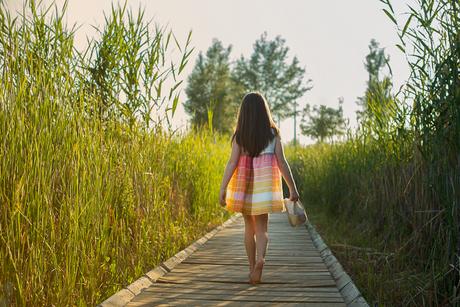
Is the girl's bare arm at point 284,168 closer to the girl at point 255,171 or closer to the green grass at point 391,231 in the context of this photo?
the girl at point 255,171

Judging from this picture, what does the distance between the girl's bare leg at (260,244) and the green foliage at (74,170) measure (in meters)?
0.91

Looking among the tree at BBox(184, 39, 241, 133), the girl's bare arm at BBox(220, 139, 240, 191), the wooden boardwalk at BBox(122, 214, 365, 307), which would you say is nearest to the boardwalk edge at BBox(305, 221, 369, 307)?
the wooden boardwalk at BBox(122, 214, 365, 307)

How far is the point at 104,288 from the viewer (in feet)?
11.0

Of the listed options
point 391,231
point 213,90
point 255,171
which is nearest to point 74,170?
point 255,171

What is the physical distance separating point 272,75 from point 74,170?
35565mm

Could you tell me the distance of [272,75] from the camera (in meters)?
37.7

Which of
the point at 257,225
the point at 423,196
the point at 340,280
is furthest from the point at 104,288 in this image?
the point at 423,196

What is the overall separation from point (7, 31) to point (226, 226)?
5.32 m

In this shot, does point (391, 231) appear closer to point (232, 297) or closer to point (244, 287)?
point (244, 287)

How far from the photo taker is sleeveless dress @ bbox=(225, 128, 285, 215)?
12.5ft

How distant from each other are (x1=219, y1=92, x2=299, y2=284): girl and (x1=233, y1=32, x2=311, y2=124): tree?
3343 cm

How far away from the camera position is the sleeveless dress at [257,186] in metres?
3.82

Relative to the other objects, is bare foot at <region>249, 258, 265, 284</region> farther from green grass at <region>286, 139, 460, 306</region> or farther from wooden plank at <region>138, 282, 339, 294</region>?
green grass at <region>286, 139, 460, 306</region>

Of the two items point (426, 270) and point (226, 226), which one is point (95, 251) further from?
point (226, 226)
